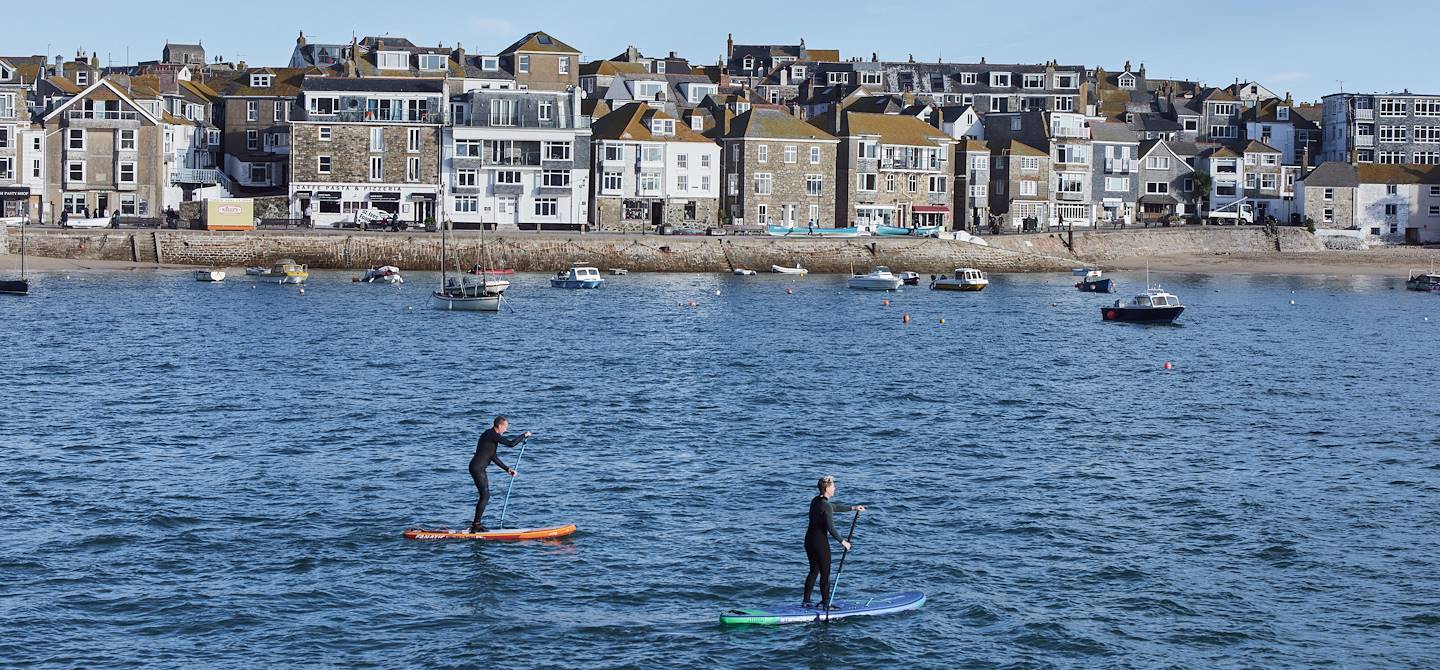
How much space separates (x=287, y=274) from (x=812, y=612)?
260 ft

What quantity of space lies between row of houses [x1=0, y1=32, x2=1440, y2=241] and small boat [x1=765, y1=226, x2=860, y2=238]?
4.84 meters

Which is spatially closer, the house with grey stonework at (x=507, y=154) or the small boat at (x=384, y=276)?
the small boat at (x=384, y=276)

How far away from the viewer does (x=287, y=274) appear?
337ft

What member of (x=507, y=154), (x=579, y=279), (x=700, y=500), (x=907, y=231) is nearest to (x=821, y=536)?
(x=700, y=500)

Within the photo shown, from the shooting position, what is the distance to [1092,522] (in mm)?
36281

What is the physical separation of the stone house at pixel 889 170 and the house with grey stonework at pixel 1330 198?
32.1 m

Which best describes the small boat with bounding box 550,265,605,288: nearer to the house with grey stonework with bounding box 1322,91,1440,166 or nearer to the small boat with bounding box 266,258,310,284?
→ the small boat with bounding box 266,258,310,284

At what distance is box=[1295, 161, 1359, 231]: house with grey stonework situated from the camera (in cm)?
14938

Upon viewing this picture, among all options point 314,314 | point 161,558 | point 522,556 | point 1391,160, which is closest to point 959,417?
point 522,556

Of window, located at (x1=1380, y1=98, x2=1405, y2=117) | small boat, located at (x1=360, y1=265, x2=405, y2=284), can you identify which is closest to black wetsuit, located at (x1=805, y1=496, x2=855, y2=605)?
small boat, located at (x1=360, y1=265, x2=405, y2=284)

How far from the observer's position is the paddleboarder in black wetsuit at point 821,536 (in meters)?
27.6

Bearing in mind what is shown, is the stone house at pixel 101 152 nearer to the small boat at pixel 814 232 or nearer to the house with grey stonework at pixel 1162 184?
the small boat at pixel 814 232

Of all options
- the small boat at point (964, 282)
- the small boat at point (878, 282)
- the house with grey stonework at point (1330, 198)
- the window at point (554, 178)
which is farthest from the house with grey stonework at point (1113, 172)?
the window at point (554, 178)

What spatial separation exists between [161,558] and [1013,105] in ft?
490
